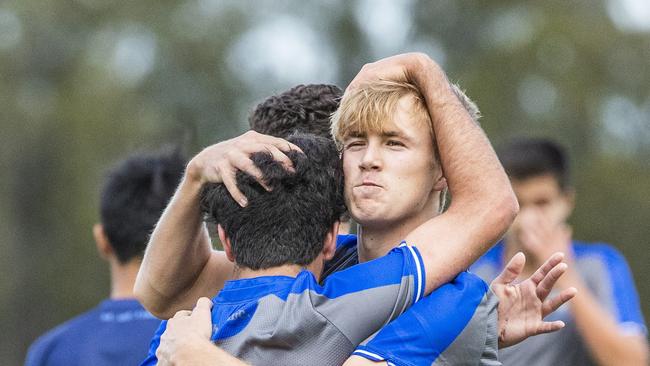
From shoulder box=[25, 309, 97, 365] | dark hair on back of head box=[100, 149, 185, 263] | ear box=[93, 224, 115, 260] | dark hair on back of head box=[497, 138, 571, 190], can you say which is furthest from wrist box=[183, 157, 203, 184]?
dark hair on back of head box=[497, 138, 571, 190]

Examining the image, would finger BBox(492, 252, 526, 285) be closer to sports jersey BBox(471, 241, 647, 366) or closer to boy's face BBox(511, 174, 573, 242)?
sports jersey BBox(471, 241, 647, 366)

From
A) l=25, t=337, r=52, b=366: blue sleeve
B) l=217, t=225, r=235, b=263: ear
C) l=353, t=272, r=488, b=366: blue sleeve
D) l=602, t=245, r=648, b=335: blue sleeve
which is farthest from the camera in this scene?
l=602, t=245, r=648, b=335: blue sleeve

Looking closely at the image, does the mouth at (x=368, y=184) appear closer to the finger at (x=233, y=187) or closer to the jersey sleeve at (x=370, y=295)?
the jersey sleeve at (x=370, y=295)

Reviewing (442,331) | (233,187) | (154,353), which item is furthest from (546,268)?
(154,353)

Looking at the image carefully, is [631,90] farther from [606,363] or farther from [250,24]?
Result: [606,363]

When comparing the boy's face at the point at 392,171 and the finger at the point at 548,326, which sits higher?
the boy's face at the point at 392,171

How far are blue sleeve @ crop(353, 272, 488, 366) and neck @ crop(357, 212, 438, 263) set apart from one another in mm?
329

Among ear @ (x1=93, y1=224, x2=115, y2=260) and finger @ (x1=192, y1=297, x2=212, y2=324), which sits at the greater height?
finger @ (x1=192, y1=297, x2=212, y2=324)

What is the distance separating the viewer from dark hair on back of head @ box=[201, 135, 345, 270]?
365 cm

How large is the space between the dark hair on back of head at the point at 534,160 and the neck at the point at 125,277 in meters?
2.07

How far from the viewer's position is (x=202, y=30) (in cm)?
2875

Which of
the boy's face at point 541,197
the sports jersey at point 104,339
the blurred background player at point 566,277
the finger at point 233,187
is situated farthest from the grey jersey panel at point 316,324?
the boy's face at point 541,197

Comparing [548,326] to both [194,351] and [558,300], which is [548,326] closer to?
[558,300]

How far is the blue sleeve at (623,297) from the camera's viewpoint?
6.58 metres
